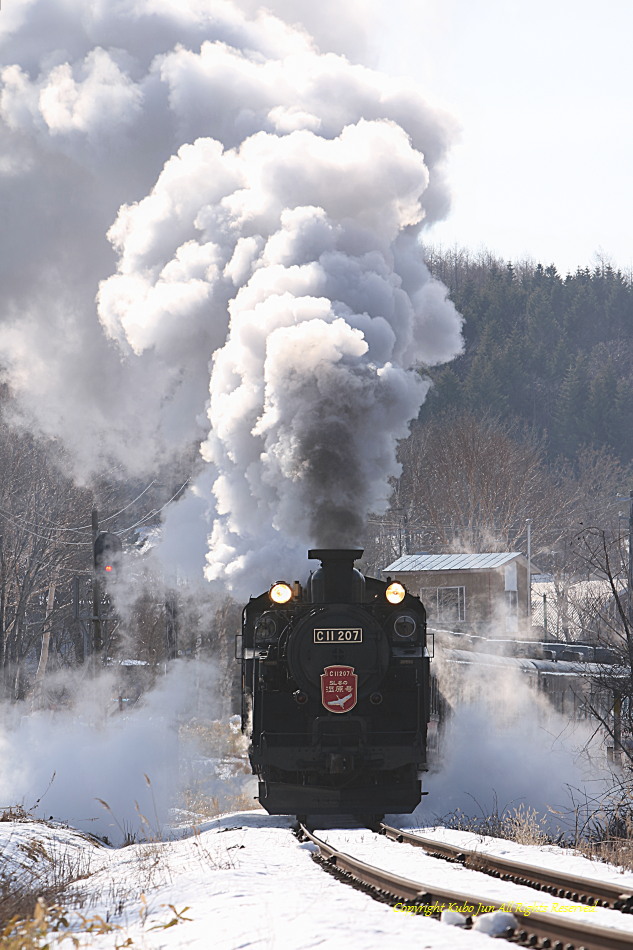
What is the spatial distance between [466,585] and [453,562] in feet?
3.23

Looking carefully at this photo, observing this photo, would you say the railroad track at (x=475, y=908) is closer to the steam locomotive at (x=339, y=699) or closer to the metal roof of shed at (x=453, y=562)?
the steam locomotive at (x=339, y=699)

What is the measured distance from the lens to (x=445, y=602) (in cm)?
3944

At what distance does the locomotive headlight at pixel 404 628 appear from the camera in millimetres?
11906

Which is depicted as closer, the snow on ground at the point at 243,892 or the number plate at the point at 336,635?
the snow on ground at the point at 243,892

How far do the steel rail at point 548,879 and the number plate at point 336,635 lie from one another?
3.41 m

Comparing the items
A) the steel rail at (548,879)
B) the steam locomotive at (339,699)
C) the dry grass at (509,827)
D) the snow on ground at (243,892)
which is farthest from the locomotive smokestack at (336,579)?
the steel rail at (548,879)

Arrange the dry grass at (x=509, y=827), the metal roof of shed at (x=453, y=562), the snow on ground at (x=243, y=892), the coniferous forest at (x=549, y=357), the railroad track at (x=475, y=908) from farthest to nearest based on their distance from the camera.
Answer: the coniferous forest at (x=549, y=357) < the metal roof of shed at (x=453, y=562) < the dry grass at (x=509, y=827) < the snow on ground at (x=243, y=892) < the railroad track at (x=475, y=908)

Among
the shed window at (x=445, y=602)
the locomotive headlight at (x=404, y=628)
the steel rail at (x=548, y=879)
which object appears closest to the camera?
the steel rail at (x=548, y=879)

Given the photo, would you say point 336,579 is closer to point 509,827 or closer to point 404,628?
point 404,628

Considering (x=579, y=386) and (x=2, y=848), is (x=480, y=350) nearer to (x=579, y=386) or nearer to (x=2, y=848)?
(x=579, y=386)

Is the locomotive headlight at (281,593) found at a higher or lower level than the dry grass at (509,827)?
higher

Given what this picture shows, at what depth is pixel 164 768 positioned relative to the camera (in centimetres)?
2095

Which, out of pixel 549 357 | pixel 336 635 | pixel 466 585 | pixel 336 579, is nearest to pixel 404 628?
pixel 336 635

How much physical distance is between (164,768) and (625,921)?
17.0 m
